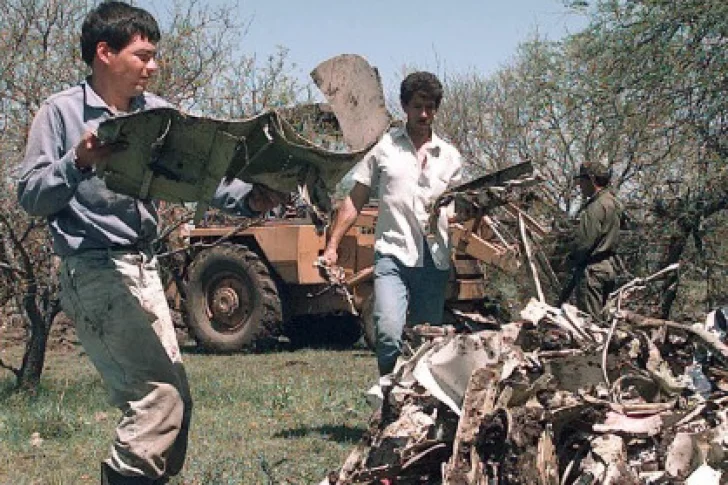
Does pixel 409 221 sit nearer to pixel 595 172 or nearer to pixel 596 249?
pixel 596 249

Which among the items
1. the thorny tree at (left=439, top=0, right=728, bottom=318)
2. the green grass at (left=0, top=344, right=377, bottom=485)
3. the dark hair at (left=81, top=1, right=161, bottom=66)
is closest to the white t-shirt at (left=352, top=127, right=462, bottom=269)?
the green grass at (left=0, top=344, right=377, bottom=485)

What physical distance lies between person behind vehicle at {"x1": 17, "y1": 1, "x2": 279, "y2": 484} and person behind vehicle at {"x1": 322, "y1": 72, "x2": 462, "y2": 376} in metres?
1.56

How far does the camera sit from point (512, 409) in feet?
11.0

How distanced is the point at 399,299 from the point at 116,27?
7.01 ft

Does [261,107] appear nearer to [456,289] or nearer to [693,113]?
[456,289]

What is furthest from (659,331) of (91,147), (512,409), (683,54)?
(683,54)

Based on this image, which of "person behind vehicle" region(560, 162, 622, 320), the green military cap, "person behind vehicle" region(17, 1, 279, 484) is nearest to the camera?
"person behind vehicle" region(17, 1, 279, 484)

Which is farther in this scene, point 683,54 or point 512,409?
point 683,54

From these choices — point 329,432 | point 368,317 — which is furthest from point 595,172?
point 329,432

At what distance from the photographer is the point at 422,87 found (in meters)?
5.50

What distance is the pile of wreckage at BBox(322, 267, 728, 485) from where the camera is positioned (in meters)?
3.20

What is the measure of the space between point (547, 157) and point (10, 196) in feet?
33.3

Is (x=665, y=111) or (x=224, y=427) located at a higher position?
(x=665, y=111)

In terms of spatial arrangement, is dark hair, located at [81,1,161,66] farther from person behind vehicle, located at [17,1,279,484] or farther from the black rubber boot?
the black rubber boot
